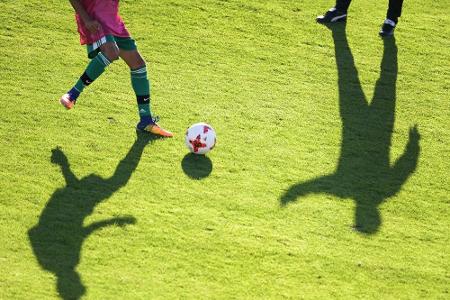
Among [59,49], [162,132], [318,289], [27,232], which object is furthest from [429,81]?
[27,232]

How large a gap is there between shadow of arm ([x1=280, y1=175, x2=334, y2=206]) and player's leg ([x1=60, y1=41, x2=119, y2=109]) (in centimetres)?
204

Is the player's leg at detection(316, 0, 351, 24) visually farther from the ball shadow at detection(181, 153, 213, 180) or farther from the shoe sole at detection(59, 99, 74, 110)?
the shoe sole at detection(59, 99, 74, 110)

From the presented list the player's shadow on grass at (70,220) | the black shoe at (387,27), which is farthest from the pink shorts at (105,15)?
the black shoe at (387,27)

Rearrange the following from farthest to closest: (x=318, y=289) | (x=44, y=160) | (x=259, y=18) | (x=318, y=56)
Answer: (x=259, y=18) → (x=318, y=56) → (x=44, y=160) → (x=318, y=289)

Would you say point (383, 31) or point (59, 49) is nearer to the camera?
point (59, 49)

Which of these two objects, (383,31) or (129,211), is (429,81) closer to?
(383,31)

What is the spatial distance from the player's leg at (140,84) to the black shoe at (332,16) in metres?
3.15

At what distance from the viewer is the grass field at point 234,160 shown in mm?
5496

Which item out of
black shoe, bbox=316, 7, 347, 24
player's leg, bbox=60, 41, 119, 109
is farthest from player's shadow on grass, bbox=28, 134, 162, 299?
black shoe, bbox=316, 7, 347, 24

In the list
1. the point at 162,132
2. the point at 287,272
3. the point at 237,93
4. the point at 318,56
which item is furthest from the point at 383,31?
the point at 287,272

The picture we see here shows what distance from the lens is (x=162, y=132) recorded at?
23.0 feet

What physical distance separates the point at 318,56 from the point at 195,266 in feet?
12.8

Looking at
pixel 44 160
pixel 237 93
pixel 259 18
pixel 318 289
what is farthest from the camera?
pixel 259 18

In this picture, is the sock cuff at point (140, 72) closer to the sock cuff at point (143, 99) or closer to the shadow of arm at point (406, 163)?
the sock cuff at point (143, 99)
